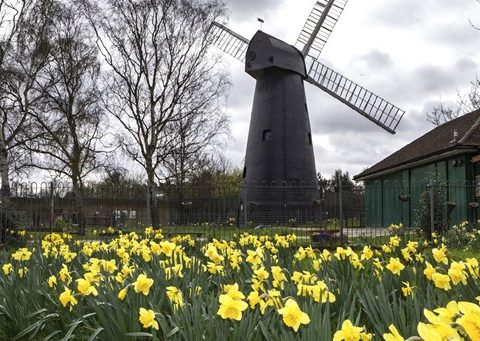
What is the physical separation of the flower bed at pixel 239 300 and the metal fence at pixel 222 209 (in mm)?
10489

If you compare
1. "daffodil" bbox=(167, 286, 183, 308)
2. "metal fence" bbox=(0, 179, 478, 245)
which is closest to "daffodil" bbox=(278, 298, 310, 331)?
"daffodil" bbox=(167, 286, 183, 308)

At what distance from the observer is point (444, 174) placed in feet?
77.8

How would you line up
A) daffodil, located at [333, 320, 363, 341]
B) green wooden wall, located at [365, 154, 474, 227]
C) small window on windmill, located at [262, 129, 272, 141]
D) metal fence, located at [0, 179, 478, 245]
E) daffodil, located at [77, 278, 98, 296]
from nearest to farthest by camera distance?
daffodil, located at [333, 320, 363, 341] → daffodil, located at [77, 278, 98, 296] → metal fence, located at [0, 179, 478, 245] → green wooden wall, located at [365, 154, 474, 227] → small window on windmill, located at [262, 129, 272, 141]

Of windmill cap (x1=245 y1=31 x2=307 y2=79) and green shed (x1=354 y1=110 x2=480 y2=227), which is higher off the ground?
windmill cap (x1=245 y1=31 x2=307 y2=79)

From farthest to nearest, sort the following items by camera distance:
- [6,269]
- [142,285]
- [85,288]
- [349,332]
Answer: [6,269]
[85,288]
[142,285]
[349,332]

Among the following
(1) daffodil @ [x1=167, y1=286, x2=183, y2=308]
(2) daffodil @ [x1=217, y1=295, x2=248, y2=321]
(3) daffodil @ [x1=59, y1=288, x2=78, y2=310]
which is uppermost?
(2) daffodil @ [x1=217, y1=295, x2=248, y2=321]

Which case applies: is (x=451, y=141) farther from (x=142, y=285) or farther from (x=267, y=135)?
(x=142, y=285)

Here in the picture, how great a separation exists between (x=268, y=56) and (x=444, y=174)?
9.19m

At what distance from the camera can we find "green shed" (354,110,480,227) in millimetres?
20031

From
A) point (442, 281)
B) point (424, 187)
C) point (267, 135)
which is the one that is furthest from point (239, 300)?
point (267, 135)

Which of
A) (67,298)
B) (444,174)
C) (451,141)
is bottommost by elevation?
(67,298)

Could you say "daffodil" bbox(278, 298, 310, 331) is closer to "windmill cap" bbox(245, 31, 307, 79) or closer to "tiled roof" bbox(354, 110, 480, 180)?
"tiled roof" bbox(354, 110, 480, 180)

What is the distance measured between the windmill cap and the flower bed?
2022 centimetres

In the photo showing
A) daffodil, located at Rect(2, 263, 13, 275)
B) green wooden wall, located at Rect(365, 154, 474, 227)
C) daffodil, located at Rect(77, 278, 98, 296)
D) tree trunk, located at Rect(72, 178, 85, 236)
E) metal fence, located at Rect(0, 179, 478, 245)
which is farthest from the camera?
green wooden wall, located at Rect(365, 154, 474, 227)
